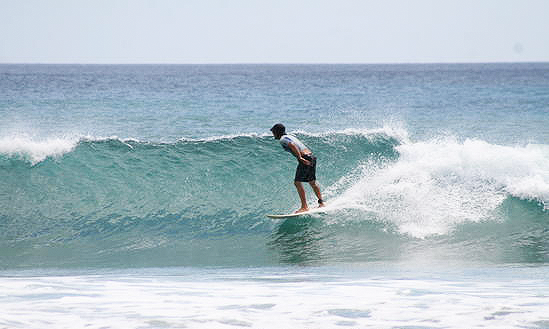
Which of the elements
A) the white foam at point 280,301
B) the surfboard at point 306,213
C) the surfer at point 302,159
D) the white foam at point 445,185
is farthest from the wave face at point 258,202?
the white foam at point 280,301

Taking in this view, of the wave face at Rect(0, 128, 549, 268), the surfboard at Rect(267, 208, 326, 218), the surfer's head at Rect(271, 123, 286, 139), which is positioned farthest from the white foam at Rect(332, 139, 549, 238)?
the surfer's head at Rect(271, 123, 286, 139)

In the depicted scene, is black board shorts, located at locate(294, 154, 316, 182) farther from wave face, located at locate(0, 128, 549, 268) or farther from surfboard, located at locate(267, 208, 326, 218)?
wave face, located at locate(0, 128, 549, 268)

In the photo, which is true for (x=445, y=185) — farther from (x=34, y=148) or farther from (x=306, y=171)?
(x=34, y=148)

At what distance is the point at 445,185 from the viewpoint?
12023 millimetres

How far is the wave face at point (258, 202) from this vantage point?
9578 mm

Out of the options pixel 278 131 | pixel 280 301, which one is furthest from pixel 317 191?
pixel 280 301

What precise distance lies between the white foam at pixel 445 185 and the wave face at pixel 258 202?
0.10 ft

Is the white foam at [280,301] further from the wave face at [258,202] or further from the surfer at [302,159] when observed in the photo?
the surfer at [302,159]

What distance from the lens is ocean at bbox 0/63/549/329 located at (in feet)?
19.8

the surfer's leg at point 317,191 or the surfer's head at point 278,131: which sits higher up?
the surfer's head at point 278,131

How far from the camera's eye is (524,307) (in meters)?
5.88

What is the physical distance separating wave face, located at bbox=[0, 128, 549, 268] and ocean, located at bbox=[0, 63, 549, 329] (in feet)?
0.13

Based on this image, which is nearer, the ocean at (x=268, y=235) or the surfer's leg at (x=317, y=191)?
the ocean at (x=268, y=235)

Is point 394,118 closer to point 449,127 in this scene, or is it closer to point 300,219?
point 449,127
